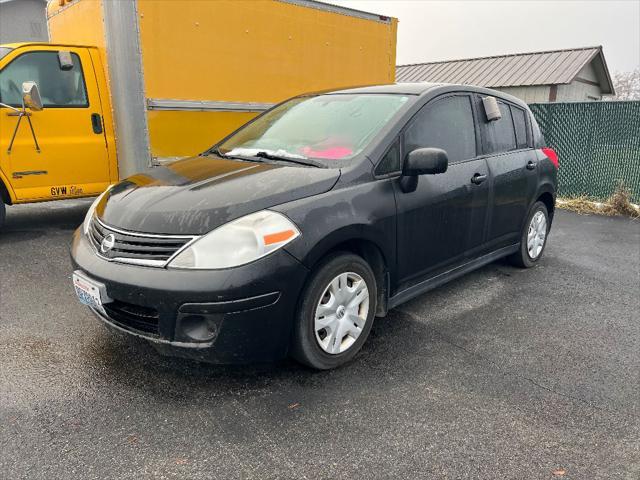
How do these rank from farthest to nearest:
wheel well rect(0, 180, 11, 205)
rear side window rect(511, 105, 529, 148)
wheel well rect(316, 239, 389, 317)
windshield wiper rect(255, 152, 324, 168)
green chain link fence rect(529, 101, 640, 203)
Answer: green chain link fence rect(529, 101, 640, 203) → wheel well rect(0, 180, 11, 205) → rear side window rect(511, 105, 529, 148) → windshield wiper rect(255, 152, 324, 168) → wheel well rect(316, 239, 389, 317)

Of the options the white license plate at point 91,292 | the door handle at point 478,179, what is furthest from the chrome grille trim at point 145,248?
the door handle at point 478,179

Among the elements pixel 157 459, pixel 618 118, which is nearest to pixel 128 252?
pixel 157 459

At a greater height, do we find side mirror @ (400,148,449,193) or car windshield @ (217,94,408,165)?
car windshield @ (217,94,408,165)

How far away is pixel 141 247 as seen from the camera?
2.63m

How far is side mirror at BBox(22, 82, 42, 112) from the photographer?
4.97 metres

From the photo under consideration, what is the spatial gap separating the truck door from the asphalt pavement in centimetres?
180

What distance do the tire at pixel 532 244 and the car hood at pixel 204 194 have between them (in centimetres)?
265

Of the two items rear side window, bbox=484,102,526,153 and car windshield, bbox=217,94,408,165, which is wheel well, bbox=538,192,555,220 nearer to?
rear side window, bbox=484,102,526,153

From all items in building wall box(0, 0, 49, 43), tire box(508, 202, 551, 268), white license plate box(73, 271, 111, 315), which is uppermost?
building wall box(0, 0, 49, 43)

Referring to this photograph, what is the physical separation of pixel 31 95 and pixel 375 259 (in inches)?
155

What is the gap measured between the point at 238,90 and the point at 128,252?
406 centimetres

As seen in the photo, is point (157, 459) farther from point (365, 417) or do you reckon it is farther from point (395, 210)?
point (395, 210)

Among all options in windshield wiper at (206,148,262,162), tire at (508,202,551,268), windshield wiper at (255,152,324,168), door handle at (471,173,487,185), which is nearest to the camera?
windshield wiper at (255,152,324,168)

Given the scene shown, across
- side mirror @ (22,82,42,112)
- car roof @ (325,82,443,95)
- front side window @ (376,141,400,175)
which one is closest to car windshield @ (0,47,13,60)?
side mirror @ (22,82,42,112)
